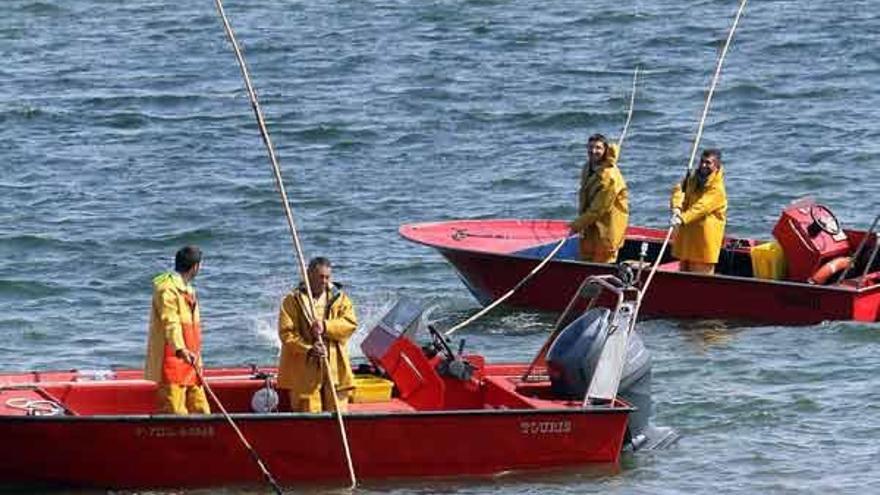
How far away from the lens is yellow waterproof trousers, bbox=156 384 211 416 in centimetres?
1420

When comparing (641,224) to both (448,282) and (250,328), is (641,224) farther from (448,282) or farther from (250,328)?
(250,328)

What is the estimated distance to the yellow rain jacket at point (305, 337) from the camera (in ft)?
46.9

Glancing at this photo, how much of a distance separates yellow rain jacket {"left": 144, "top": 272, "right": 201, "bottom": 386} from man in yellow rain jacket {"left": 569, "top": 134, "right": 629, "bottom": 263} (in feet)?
18.7

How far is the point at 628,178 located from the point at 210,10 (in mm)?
13069

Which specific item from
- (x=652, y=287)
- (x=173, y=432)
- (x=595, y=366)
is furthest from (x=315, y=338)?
(x=652, y=287)

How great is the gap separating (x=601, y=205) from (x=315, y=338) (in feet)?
17.7

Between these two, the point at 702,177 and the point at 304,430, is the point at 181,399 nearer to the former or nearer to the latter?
the point at 304,430

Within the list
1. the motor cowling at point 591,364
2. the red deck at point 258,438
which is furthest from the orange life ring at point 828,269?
the red deck at point 258,438

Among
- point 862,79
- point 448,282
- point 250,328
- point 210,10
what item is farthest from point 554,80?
point 250,328

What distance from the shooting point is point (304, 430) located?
1434 cm

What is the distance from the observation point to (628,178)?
26.5 m

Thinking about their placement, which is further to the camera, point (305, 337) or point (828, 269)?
point (828, 269)

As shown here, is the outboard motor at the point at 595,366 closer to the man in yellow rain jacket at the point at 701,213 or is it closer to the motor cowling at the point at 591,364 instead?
the motor cowling at the point at 591,364

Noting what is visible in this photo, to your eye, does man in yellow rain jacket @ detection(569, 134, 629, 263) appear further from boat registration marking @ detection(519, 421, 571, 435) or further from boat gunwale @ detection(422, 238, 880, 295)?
boat registration marking @ detection(519, 421, 571, 435)
